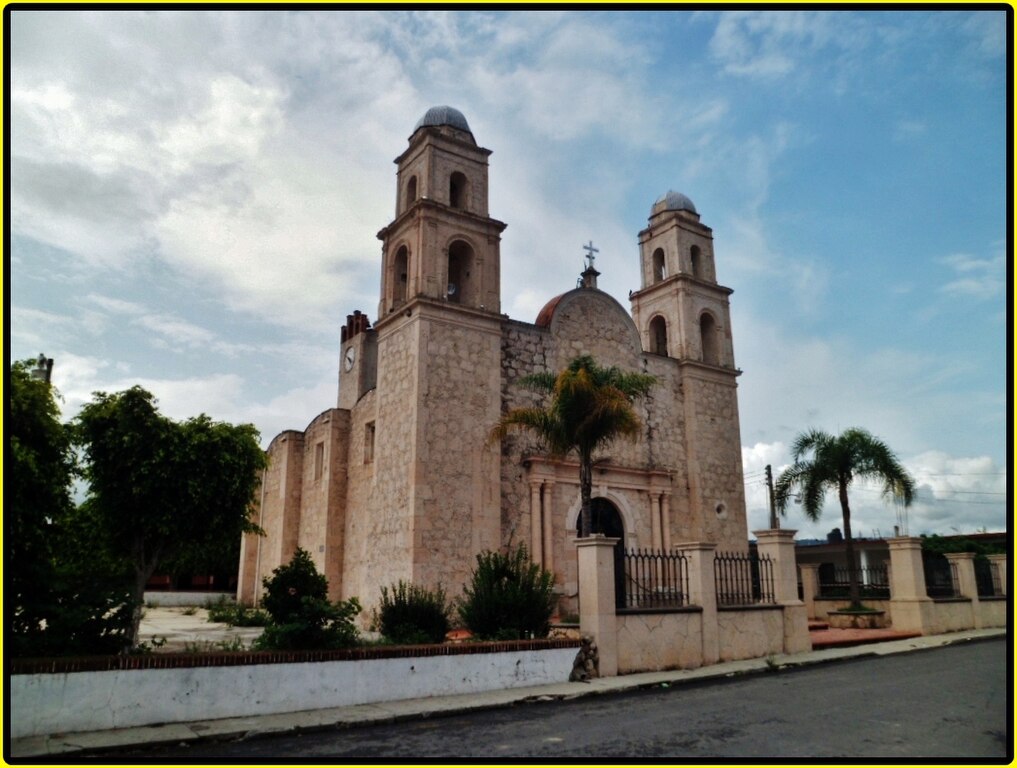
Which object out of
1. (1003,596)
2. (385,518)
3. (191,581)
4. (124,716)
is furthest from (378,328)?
(191,581)

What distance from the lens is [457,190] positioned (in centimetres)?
2175

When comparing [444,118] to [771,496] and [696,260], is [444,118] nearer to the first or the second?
[696,260]

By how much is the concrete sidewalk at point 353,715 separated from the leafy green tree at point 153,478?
3522 millimetres

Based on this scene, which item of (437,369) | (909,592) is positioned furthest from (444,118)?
(909,592)

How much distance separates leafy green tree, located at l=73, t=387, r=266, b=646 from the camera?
1154 cm

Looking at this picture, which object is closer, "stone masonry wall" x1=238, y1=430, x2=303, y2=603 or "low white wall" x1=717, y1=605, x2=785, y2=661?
"low white wall" x1=717, y1=605, x2=785, y2=661

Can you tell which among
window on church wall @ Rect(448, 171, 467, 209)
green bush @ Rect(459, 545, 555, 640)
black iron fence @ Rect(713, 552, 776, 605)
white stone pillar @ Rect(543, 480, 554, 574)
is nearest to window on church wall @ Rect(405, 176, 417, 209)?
window on church wall @ Rect(448, 171, 467, 209)

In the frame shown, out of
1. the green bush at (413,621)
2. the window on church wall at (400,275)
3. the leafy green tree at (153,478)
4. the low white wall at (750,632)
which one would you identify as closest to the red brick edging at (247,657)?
the green bush at (413,621)

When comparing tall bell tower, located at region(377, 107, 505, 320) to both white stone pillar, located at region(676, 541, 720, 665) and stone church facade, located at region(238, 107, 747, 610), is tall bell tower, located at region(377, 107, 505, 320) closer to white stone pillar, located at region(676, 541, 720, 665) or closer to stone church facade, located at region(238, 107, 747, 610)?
stone church facade, located at region(238, 107, 747, 610)

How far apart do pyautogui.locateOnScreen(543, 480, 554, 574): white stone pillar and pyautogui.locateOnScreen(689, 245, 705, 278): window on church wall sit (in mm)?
10604

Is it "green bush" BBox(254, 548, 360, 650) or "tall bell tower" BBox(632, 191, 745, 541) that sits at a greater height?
"tall bell tower" BBox(632, 191, 745, 541)

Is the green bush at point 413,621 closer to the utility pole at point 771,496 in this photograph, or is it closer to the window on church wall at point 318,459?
the window on church wall at point 318,459

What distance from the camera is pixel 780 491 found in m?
22.7

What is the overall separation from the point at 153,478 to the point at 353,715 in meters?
4.89
